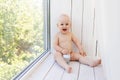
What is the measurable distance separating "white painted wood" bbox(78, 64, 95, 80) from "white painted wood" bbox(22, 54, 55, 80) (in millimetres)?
274

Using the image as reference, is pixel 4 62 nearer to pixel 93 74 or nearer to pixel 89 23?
pixel 93 74

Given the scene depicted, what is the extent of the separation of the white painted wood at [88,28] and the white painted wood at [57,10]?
0.18 metres

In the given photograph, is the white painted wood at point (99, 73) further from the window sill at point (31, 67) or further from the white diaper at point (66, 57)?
the window sill at point (31, 67)

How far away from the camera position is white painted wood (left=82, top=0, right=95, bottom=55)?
205cm

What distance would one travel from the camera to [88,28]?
207cm

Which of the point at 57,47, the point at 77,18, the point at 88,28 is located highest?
the point at 77,18

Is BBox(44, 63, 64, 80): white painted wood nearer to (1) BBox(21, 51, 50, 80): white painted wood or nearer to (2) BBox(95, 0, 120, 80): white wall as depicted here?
(1) BBox(21, 51, 50, 80): white painted wood

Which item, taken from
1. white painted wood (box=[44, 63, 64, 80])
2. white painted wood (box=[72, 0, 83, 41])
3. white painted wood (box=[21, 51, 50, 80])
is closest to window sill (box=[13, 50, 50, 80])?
white painted wood (box=[21, 51, 50, 80])

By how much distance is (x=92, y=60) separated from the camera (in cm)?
181

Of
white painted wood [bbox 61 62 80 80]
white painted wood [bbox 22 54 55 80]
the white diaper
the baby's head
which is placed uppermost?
the baby's head

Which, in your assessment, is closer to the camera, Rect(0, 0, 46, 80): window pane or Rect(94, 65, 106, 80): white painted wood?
Rect(0, 0, 46, 80): window pane

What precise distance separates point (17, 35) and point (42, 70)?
48cm

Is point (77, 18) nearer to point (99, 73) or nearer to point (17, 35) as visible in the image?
point (99, 73)

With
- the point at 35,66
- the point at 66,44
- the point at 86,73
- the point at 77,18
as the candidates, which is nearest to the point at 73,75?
the point at 86,73
